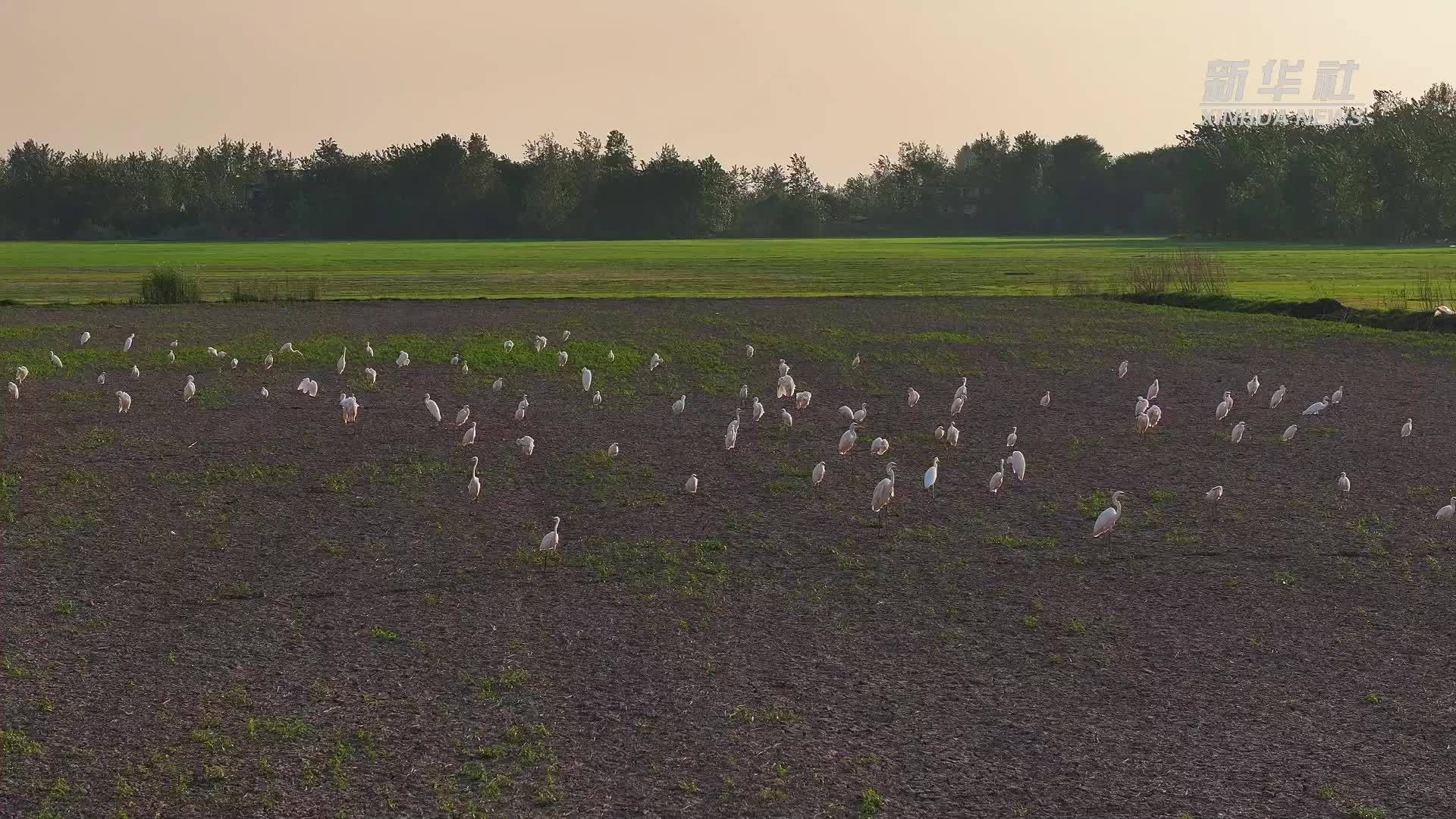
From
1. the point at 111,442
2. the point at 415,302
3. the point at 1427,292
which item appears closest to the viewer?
the point at 111,442

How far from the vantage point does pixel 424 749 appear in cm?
782

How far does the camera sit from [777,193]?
572 feet

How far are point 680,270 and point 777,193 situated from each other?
107 m

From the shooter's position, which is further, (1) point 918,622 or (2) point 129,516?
(2) point 129,516

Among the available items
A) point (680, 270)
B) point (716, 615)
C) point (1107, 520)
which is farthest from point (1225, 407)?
point (680, 270)

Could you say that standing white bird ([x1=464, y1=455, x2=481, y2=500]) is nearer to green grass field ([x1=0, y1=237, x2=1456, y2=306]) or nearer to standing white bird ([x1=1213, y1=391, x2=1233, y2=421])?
standing white bird ([x1=1213, y1=391, x2=1233, y2=421])

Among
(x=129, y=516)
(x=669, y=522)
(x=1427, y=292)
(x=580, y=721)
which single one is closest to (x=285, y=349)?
(x=129, y=516)

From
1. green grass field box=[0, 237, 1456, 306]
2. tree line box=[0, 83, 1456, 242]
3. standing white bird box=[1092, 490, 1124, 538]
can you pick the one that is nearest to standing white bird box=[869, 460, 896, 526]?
standing white bird box=[1092, 490, 1124, 538]

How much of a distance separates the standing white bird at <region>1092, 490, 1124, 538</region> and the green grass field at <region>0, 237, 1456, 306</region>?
2909 centimetres

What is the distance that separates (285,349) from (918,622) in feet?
65.9

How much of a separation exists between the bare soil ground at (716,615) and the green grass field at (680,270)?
26330mm

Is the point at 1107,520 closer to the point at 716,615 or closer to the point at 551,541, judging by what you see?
the point at 716,615

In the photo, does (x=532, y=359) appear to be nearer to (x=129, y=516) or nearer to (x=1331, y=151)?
(x=129, y=516)

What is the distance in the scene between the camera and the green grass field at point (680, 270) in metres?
49.8
